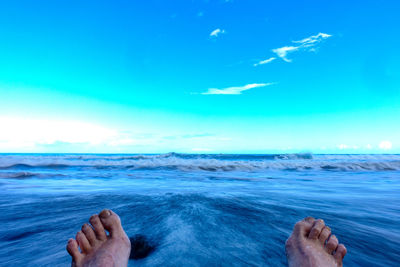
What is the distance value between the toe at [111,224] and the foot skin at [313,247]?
1.31m

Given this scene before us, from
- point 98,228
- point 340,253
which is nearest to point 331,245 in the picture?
point 340,253

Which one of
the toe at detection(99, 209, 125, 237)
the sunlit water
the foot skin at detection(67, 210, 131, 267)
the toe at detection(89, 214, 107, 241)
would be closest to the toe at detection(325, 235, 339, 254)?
the sunlit water

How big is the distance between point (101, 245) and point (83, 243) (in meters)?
0.13

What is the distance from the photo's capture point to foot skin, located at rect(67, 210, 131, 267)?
1449mm

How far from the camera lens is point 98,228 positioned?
69.7 inches

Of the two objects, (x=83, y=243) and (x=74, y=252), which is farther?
(x=83, y=243)

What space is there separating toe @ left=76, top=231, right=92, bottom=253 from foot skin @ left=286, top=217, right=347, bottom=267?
57.3 inches

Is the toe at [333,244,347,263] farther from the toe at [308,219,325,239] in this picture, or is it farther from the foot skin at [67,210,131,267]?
the foot skin at [67,210,131,267]

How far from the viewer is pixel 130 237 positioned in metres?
1.87

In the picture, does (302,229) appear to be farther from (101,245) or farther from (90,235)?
(90,235)

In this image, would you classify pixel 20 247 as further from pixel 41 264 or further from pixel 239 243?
pixel 239 243

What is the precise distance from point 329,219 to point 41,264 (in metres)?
2.58

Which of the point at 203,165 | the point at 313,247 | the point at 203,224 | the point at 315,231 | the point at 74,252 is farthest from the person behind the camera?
the point at 203,165

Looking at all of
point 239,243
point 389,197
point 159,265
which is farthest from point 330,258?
point 389,197
